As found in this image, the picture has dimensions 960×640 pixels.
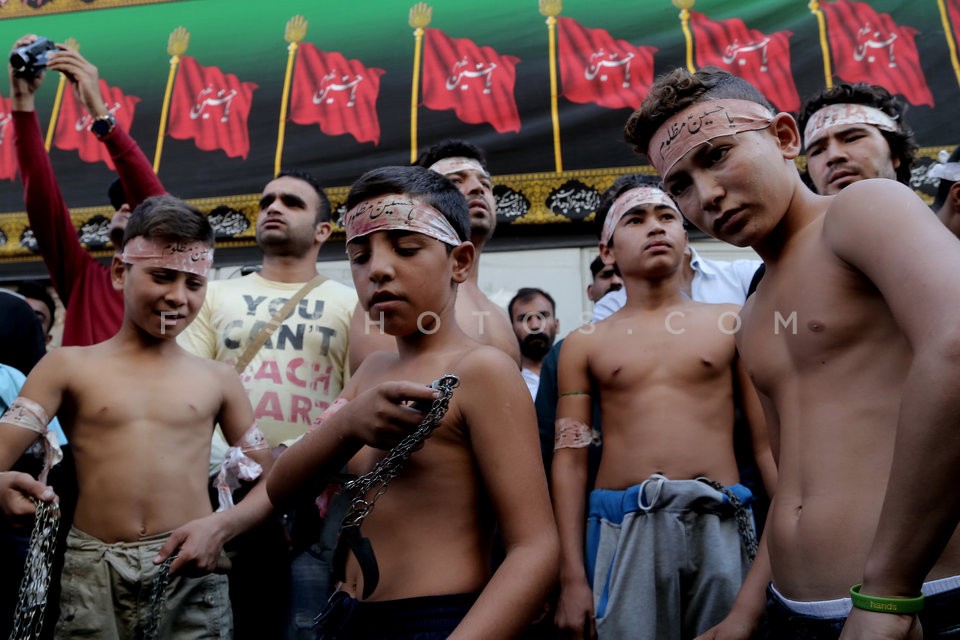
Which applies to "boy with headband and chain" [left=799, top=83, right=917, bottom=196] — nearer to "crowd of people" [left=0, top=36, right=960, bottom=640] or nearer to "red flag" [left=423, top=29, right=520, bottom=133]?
"crowd of people" [left=0, top=36, right=960, bottom=640]

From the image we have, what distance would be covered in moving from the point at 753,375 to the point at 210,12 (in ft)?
19.5

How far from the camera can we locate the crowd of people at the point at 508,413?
1385 mm

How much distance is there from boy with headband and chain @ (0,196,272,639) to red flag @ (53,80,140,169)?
3.80m

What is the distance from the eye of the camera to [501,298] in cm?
542

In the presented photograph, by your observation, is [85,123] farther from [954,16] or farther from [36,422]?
[954,16]

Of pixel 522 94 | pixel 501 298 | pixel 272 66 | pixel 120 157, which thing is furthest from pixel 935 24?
pixel 120 157

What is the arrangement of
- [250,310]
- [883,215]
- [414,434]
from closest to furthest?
[883,215], [414,434], [250,310]

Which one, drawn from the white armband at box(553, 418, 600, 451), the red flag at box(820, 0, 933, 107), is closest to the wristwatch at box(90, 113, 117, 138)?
the white armband at box(553, 418, 600, 451)

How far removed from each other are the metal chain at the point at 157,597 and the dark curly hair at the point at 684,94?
1691 mm

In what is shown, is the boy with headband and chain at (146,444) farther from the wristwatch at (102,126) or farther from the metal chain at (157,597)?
the wristwatch at (102,126)

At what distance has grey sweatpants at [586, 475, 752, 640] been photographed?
2316 mm

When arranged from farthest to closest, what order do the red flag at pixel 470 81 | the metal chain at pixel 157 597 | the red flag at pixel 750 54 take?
the red flag at pixel 470 81 < the red flag at pixel 750 54 < the metal chain at pixel 157 597

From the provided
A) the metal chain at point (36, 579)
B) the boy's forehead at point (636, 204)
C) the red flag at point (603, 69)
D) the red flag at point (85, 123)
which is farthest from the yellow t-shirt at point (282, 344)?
the red flag at point (85, 123)

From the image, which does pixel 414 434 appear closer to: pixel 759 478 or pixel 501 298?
pixel 759 478
